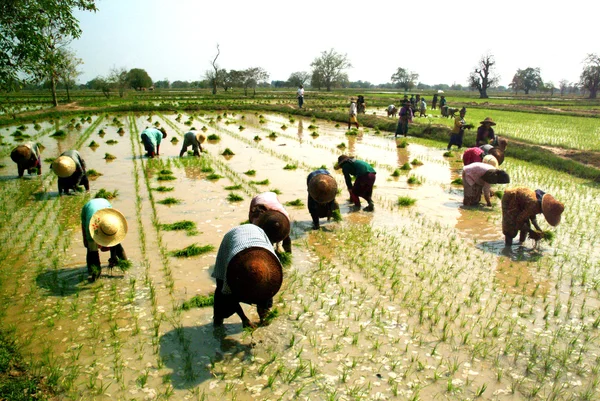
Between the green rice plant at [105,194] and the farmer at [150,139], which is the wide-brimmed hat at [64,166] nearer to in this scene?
the green rice plant at [105,194]

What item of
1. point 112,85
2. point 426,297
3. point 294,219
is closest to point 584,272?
point 426,297

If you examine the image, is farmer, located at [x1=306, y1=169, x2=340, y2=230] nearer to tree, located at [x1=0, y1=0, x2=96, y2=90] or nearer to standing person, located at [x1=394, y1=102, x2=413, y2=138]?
tree, located at [x1=0, y1=0, x2=96, y2=90]

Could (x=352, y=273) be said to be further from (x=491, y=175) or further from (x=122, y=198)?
(x=122, y=198)

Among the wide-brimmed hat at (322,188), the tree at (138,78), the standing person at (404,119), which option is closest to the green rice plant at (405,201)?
the wide-brimmed hat at (322,188)

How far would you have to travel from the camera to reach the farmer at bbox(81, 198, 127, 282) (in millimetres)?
5387

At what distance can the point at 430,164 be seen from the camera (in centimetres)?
1426

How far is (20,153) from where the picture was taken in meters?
11.1

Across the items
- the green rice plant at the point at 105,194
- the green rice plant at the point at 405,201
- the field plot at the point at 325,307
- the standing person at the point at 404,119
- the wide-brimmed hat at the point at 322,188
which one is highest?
the standing person at the point at 404,119

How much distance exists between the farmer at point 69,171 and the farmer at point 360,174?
239 inches

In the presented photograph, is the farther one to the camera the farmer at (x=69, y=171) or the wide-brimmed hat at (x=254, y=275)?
the farmer at (x=69, y=171)

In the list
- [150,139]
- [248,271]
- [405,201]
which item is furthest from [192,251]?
[150,139]

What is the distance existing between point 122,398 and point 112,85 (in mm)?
55060

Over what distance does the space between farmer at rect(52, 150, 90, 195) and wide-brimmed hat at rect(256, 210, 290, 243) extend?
6.04m

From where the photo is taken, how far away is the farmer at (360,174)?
8.62 meters
